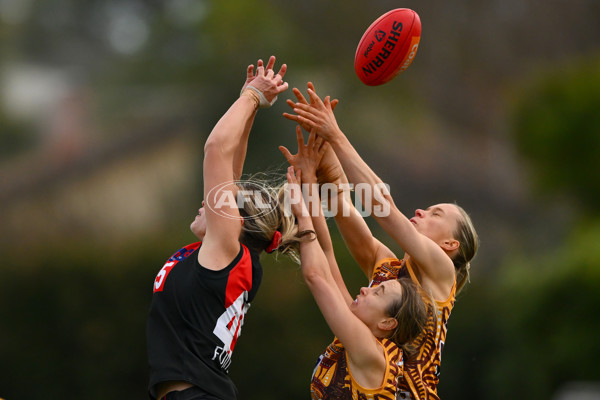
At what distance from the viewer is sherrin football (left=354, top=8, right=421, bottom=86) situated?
3945 millimetres

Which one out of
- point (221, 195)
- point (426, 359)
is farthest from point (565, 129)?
point (221, 195)

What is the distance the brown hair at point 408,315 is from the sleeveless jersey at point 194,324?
2.45 ft

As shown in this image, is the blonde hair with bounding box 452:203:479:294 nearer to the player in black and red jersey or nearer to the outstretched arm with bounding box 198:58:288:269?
the player in black and red jersey

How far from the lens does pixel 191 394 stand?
10.2ft

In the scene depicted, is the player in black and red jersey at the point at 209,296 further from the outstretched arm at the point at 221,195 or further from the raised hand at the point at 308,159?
the raised hand at the point at 308,159

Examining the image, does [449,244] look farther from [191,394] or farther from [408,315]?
[191,394]

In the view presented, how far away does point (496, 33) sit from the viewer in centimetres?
1145

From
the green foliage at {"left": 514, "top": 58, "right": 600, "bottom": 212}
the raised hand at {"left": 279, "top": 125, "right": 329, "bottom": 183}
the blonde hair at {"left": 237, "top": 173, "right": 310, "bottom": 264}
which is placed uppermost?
the raised hand at {"left": 279, "top": 125, "right": 329, "bottom": 183}

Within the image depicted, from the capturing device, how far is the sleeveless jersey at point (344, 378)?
3344mm

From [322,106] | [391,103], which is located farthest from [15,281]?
[322,106]

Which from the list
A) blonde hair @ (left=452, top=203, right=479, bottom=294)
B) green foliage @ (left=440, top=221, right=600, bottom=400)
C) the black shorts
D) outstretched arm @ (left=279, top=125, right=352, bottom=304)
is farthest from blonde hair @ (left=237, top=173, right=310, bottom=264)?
green foliage @ (left=440, top=221, right=600, bottom=400)

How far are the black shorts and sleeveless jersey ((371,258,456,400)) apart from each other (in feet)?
3.17

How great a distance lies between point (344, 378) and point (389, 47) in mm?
1714

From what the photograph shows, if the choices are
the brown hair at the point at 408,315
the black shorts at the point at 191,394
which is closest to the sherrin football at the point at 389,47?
the brown hair at the point at 408,315
